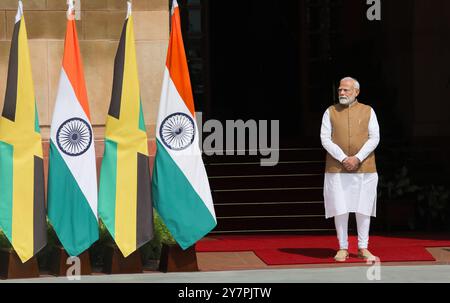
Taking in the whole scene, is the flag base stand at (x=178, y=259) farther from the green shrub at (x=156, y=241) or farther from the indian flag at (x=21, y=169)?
the indian flag at (x=21, y=169)

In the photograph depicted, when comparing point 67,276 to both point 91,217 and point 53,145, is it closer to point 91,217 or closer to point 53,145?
point 91,217

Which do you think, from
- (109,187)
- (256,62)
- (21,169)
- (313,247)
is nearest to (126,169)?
(109,187)

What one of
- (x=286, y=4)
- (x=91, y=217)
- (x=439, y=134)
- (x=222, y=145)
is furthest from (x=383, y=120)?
(x=91, y=217)

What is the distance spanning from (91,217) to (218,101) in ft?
33.1

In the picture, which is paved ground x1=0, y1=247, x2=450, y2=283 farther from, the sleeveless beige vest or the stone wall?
the stone wall

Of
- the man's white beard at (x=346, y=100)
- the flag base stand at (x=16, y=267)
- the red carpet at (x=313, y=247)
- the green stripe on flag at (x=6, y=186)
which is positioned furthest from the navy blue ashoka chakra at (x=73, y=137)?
the man's white beard at (x=346, y=100)

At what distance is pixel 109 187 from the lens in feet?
37.2

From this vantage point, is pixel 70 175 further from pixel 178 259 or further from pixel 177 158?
pixel 178 259

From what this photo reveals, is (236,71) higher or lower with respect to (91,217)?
higher

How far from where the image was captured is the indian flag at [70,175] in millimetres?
11180

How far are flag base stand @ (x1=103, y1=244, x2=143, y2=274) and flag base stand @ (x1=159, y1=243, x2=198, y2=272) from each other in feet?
1.00

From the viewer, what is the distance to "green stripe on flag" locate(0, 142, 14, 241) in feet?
36.2

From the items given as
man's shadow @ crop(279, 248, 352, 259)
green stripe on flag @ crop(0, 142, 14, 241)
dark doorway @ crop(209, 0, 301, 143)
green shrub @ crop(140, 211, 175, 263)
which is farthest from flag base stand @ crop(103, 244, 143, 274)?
dark doorway @ crop(209, 0, 301, 143)

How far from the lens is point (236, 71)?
21.2 m
